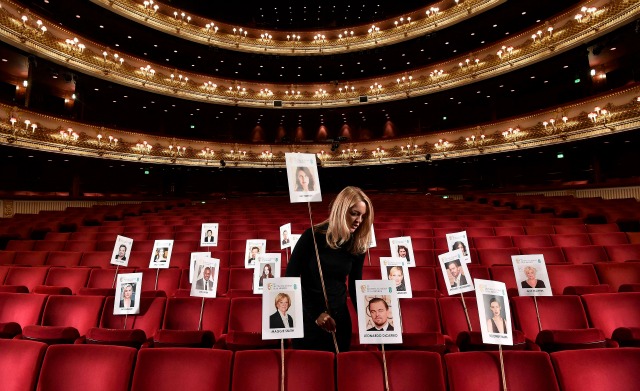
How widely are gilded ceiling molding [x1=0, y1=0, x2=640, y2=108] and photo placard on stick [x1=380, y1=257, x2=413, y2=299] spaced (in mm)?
11057

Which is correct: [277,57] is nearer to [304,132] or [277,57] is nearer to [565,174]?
[304,132]

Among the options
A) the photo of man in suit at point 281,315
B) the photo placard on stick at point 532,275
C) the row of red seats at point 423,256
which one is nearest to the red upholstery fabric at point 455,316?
the photo placard on stick at point 532,275

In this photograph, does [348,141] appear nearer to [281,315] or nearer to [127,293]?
[127,293]

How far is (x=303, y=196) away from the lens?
1.95 m

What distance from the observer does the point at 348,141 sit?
1625cm

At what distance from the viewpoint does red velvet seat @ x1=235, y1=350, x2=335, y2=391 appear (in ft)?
5.32

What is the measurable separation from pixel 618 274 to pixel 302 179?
3.51 metres

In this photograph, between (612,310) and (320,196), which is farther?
(612,310)

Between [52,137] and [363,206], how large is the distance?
39.2ft

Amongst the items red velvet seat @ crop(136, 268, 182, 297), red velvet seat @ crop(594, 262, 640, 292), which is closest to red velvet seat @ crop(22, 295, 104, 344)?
red velvet seat @ crop(136, 268, 182, 297)

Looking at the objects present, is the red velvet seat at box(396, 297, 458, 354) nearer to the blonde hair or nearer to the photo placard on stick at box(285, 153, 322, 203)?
the blonde hair

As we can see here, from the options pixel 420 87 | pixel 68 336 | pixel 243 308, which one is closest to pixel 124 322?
pixel 68 336

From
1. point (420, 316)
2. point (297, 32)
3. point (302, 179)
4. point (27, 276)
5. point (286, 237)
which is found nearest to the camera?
point (302, 179)

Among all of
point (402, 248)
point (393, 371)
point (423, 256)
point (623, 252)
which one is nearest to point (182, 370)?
point (393, 371)
